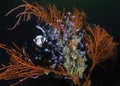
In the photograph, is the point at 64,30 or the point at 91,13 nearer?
the point at 64,30

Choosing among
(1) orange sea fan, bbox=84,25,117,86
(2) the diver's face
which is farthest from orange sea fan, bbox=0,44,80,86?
(1) orange sea fan, bbox=84,25,117,86

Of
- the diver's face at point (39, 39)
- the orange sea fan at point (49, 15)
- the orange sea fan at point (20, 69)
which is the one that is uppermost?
the orange sea fan at point (49, 15)

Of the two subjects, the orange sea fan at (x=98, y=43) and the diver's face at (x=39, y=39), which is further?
the diver's face at (x=39, y=39)

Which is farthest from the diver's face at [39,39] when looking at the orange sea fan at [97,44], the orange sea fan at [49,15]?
the orange sea fan at [97,44]

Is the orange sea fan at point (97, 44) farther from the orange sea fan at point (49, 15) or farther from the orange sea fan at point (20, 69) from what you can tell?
the orange sea fan at point (20, 69)

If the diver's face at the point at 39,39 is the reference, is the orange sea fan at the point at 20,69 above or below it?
below

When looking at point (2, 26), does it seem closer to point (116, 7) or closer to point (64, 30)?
point (64, 30)

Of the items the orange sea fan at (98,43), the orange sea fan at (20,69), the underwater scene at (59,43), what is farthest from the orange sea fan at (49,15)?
the orange sea fan at (20,69)

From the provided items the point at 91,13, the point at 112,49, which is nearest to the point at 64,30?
the point at 91,13
